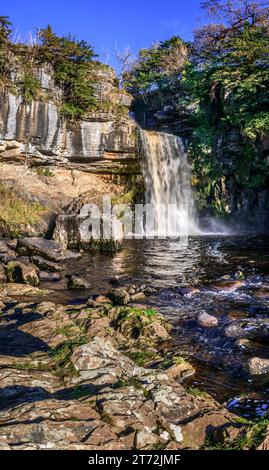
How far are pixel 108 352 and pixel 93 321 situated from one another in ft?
5.02

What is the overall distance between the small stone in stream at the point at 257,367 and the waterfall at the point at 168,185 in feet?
48.5

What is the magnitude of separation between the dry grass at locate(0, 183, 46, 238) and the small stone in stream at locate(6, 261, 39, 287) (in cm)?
535

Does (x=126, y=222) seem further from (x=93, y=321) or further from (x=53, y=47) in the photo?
(x=93, y=321)

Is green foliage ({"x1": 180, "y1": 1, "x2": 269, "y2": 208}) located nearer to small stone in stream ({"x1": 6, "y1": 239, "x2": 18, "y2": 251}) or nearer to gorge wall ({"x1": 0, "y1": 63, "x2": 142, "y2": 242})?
gorge wall ({"x1": 0, "y1": 63, "x2": 142, "y2": 242})

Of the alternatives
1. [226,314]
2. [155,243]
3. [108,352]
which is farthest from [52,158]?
[108,352]

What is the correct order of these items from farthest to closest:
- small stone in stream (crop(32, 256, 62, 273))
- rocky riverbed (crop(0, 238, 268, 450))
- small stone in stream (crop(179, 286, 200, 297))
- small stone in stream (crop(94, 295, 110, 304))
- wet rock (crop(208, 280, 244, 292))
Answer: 1. small stone in stream (crop(32, 256, 62, 273))
2. wet rock (crop(208, 280, 244, 292))
3. small stone in stream (crop(179, 286, 200, 297))
4. small stone in stream (crop(94, 295, 110, 304))
5. rocky riverbed (crop(0, 238, 268, 450))

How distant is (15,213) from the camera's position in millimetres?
15922

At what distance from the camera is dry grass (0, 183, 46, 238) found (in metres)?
15.6

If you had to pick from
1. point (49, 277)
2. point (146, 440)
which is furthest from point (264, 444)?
point (49, 277)

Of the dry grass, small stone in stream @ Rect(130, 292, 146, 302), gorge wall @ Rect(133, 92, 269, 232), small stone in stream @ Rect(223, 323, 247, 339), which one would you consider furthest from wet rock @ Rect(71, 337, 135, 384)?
gorge wall @ Rect(133, 92, 269, 232)

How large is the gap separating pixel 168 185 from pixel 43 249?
32.2 ft

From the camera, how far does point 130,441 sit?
9.62ft

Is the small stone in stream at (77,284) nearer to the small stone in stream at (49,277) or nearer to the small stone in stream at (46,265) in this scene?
the small stone in stream at (49,277)

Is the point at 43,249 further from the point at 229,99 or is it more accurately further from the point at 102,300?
the point at 229,99
